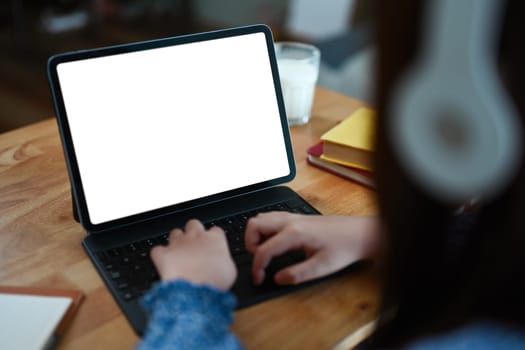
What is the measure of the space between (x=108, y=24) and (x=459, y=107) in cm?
372

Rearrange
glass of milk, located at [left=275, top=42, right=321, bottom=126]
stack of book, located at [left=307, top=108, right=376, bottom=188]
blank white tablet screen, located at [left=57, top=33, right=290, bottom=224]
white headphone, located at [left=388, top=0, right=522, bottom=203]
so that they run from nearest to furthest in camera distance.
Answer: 1. white headphone, located at [left=388, top=0, right=522, bottom=203]
2. blank white tablet screen, located at [left=57, top=33, right=290, bottom=224]
3. stack of book, located at [left=307, top=108, right=376, bottom=188]
4. glass of milk, located at [left=275, top=42, right=321, bottom=126]

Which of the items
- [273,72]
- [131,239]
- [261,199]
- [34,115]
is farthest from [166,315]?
[34,115]

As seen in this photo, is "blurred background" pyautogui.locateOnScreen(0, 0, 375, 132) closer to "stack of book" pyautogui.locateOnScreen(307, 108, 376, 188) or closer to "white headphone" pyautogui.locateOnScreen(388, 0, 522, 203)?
"stack of book" pyautogui.locateOnScreen(307, 108, 376, 188)

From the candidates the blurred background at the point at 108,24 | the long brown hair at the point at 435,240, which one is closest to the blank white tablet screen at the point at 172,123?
the long brown hair at the point at 435,240

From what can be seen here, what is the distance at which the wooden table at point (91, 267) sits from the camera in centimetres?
64

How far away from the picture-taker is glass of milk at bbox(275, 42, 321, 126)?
1124mm

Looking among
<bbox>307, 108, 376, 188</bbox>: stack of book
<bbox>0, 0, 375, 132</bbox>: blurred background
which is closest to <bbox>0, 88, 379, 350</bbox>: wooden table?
<bbox>307, 108, 376, 188</bbox>: stack of book

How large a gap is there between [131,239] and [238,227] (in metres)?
0.14

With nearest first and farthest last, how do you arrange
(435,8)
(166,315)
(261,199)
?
1. (435,8)
2. (166,315)
3. (261,199)

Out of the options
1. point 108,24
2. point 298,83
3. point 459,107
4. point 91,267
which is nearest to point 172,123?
point 91,267

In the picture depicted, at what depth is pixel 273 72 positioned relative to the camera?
89 centimetres

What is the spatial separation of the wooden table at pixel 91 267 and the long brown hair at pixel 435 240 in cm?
7

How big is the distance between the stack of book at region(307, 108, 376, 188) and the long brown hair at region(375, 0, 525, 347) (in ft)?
1.42

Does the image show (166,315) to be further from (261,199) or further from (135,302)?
(261,199)
